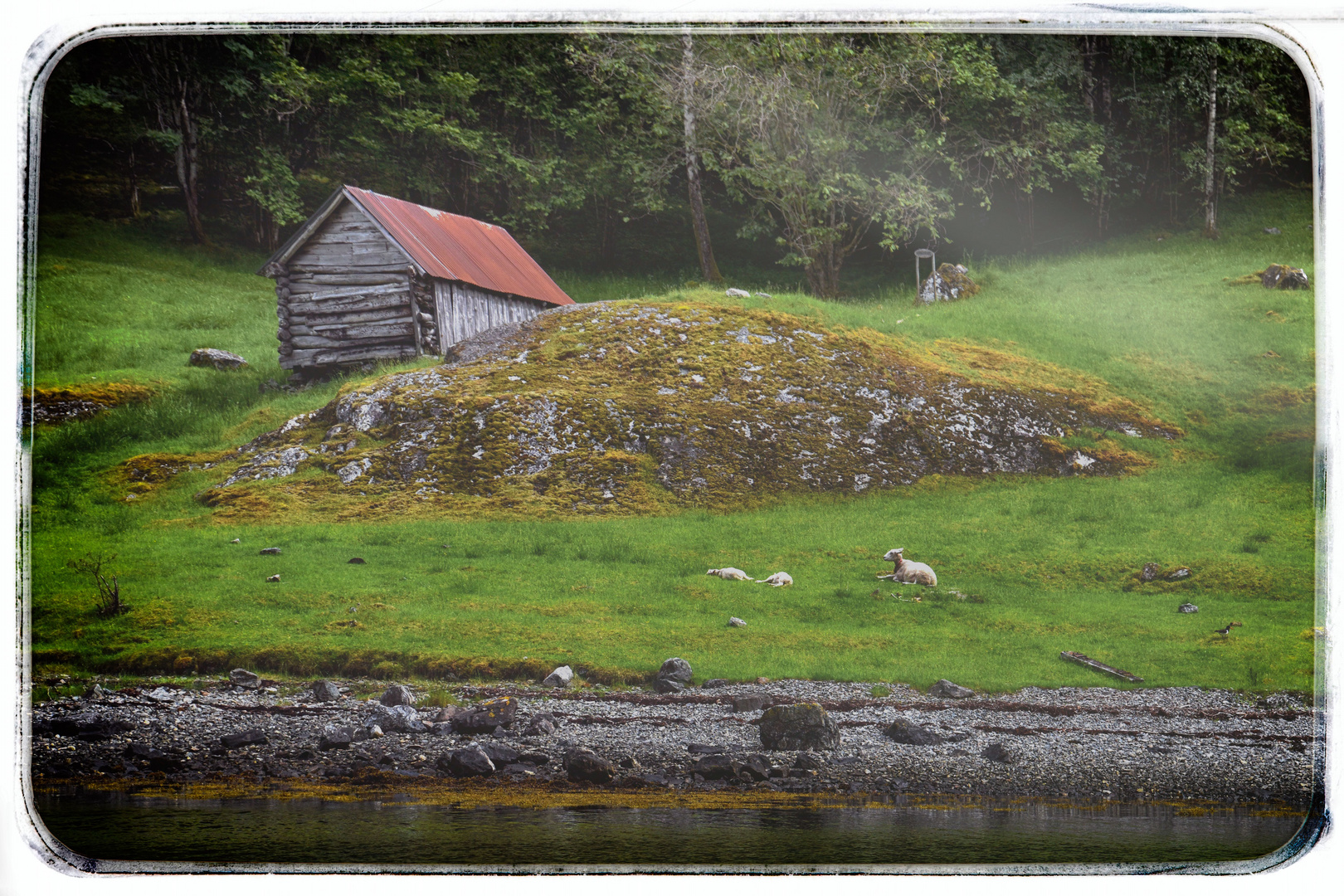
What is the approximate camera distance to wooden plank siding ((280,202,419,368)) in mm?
5254

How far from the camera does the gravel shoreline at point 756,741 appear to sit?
4379mm

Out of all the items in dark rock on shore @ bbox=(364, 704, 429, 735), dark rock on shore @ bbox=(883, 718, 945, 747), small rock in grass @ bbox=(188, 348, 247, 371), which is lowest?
dark rock on shore @ bbox=(883, 718, 945, 747)

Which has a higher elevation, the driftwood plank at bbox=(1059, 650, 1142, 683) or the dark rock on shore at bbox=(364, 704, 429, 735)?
the driftwood plank at bbox=(1059, 650, 1142, 683)

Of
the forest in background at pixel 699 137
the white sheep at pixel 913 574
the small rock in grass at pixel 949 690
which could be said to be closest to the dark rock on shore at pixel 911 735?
the small rock in grass at pixel 949 690

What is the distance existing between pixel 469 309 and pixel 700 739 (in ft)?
10.2

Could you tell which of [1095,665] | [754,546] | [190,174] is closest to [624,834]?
[754,546]

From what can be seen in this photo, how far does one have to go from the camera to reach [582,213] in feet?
17.5

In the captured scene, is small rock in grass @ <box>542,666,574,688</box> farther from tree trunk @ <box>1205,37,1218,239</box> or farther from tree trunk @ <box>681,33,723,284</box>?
tree trunk @ <box>1205,37,1218,239</box>

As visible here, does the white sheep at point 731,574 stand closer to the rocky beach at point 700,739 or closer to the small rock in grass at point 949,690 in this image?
the rocky beach at point 700,739

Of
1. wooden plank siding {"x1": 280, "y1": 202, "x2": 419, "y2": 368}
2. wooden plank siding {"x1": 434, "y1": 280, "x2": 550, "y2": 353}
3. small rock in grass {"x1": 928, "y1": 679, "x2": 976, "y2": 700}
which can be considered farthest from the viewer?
wooden plank siding {"x1": 434, "y1": 280, "x2": 550, "y2": 353}

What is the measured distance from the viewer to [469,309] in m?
5.44

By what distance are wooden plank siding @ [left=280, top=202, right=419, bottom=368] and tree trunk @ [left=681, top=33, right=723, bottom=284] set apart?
191 cm

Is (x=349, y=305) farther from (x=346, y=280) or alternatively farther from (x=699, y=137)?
(x=699, y=137)

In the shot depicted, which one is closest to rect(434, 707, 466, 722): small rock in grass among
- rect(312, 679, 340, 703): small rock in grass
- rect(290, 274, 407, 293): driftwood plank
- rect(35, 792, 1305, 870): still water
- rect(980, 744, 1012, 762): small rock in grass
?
rect(35, 792, 1305, 870): still water
